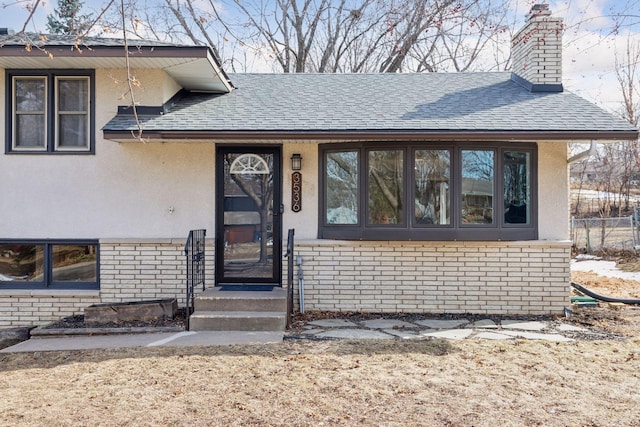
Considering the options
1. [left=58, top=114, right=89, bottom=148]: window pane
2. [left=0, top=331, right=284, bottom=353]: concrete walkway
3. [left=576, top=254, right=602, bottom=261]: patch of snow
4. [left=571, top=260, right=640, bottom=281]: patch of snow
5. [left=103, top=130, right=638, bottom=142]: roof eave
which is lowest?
[left=0, top=331, right=284, bottom=353]: concrete walkway

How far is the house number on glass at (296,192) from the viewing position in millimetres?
7762

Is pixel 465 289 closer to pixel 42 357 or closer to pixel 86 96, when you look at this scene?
pixel 42 357

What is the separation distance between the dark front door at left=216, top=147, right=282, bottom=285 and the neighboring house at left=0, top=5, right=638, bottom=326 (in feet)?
0.07

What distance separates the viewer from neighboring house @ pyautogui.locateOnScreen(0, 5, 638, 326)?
24.2ft

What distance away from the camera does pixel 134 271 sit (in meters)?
7.70

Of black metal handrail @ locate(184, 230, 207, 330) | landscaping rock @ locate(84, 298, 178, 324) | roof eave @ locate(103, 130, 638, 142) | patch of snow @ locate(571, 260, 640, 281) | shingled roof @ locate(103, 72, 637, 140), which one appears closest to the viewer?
roof eave @ locate(103, 130, 638, 142)

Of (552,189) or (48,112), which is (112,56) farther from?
(552,189)

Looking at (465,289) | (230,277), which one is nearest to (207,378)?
(230,277)

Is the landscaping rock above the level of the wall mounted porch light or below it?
below

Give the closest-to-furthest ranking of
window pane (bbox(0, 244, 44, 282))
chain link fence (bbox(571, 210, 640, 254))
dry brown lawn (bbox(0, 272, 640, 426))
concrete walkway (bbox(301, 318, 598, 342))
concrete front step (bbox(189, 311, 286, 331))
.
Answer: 1. dry brown lawn (bbox(0, 272, 640, 426))
2. concrete walkway (bbox(301, 318, 598, 342))
3. concrete front step (bbox(189, 311, 286, 331))
4. window pane (bbox(0, 244, 44, 282))
5. chain link fence (bbox(571, 210, 640, 254))

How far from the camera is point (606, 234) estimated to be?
17.1m

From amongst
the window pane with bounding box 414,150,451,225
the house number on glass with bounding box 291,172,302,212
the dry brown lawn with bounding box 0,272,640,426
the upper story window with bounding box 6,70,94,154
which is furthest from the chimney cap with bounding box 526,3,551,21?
the upper story window with bounding box 6,70,94,154

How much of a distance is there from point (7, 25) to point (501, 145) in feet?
26.3

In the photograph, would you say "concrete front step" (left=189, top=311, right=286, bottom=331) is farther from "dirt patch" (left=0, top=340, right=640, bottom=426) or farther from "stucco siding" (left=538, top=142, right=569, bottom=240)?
"stucco siding" (left=538, top=142, right=569, bottom=240)
